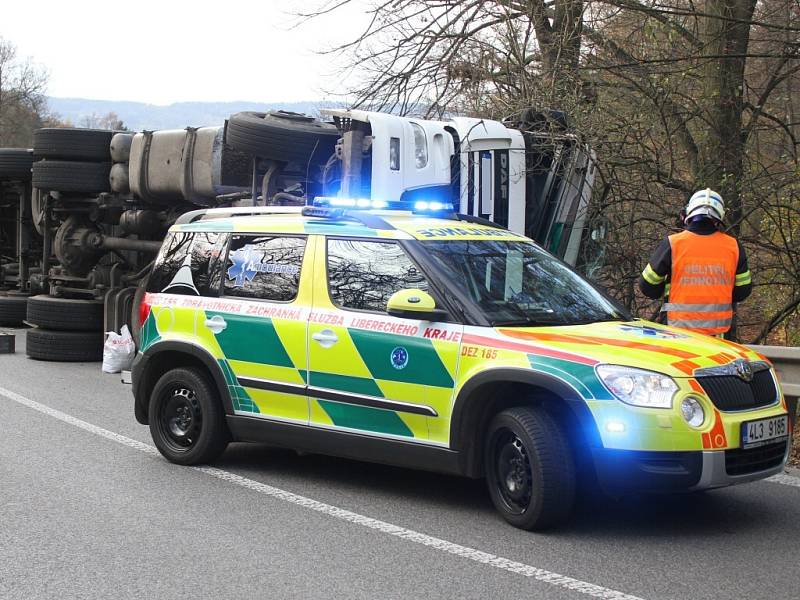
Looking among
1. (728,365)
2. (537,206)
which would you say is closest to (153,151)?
(537,206)

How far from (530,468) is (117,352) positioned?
7.86 metres

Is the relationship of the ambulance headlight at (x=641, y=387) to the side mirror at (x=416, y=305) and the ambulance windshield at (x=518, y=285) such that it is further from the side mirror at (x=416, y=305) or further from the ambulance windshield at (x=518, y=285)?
the side mirror at (x=416, y=305)

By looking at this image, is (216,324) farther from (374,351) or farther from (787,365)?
(787,365)

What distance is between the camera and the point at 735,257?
7359 millimetres

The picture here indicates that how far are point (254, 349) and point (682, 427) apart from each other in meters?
2.79

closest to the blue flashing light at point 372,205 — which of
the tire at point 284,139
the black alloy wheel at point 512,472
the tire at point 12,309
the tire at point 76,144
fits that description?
the black alloy wheel at point 512,472

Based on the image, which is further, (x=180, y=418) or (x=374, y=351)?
(x=180, y=418)

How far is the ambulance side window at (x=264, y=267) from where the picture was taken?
22.8ft

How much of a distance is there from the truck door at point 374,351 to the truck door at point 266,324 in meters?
0.12

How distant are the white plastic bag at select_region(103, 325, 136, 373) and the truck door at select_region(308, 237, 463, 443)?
6265 millimetres

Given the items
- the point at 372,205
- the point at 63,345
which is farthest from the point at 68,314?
the point at 372,205

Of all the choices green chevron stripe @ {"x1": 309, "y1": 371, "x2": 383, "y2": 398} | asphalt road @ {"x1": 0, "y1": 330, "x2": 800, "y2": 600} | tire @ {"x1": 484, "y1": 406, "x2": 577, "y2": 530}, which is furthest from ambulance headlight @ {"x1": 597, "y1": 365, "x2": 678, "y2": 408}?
green chevron stripe @ {"x1": 309, "y1": 371, "x2": 383, "y2": 398}

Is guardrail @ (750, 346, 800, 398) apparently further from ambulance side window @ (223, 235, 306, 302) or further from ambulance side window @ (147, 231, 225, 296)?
ambulance side window @ (147, 231, 225, 296)

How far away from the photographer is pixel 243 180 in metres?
12.2
